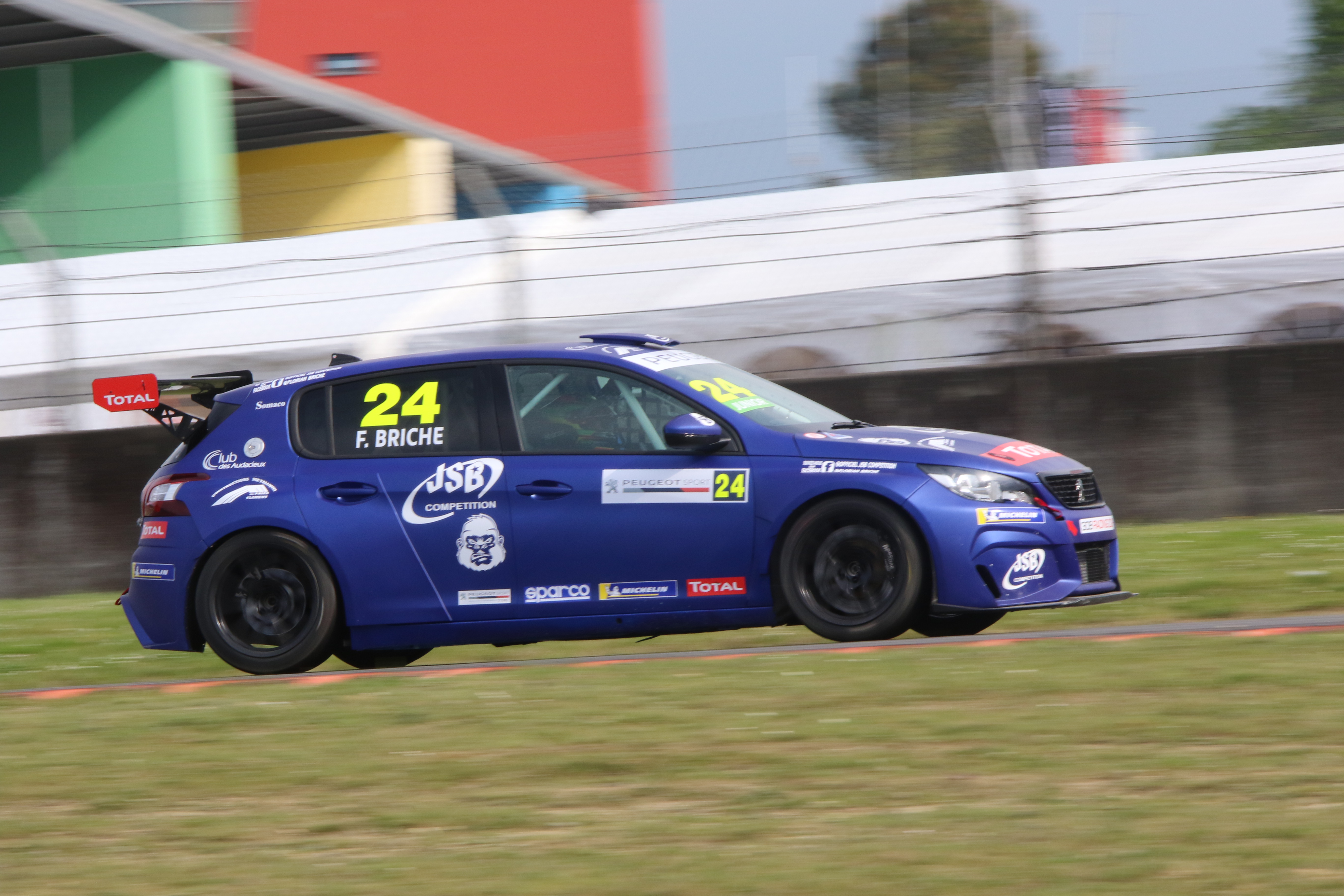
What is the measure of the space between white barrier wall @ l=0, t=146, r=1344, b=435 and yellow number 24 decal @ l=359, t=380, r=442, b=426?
396 cm

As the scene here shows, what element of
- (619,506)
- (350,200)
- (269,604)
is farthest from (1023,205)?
(350,200)

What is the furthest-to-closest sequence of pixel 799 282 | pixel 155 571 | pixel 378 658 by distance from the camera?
pixel 799 282 → pixel 378 658 → pixel 155 571

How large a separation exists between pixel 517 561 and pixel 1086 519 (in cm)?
251

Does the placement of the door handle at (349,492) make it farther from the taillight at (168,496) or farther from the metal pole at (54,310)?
the metal pole at (54,310)

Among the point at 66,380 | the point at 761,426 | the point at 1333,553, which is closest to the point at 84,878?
the point at 761,426

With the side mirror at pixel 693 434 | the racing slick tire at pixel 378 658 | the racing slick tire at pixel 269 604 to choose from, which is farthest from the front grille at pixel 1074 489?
the racing slick tire at pixel 269 604

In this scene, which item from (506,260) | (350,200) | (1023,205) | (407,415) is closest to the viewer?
(407,415)

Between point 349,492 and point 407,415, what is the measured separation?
45 cm

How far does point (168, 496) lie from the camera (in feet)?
26.5

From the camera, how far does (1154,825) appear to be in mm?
4016

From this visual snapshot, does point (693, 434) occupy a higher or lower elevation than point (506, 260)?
lower

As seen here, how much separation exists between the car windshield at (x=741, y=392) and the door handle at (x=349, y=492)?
1.32 m

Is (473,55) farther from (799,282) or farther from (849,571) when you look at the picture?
(849,571)

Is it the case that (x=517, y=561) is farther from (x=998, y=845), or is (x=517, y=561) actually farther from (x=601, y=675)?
(x=998, y=845)
